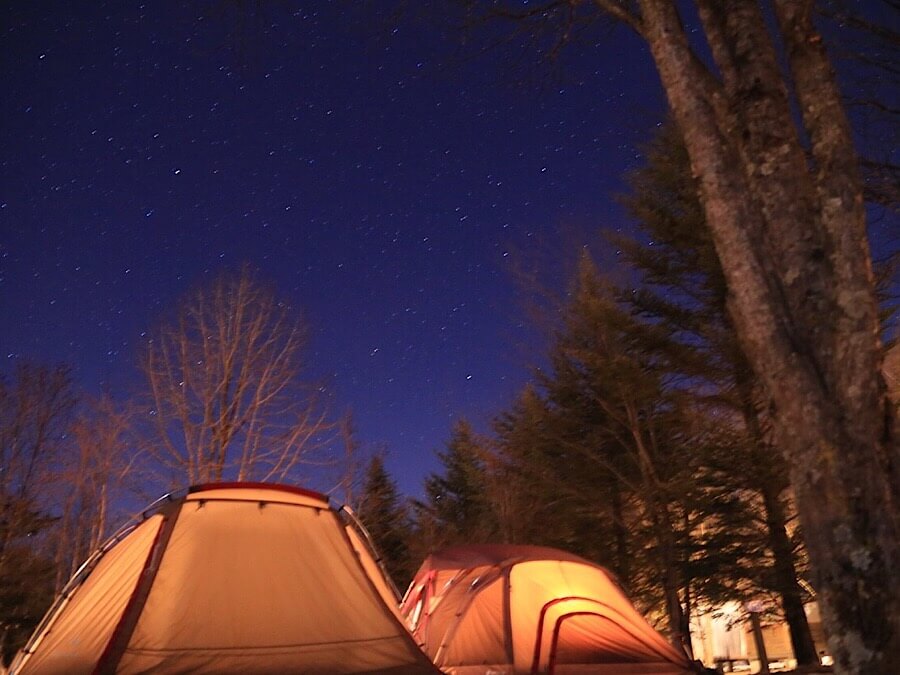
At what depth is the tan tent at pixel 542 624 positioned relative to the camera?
757cm

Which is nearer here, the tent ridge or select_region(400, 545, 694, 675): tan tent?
the tent ridge

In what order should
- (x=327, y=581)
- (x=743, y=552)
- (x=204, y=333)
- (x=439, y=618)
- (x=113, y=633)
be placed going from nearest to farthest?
(x=113, y=633) → (x=327, y=581) → (x=439, y=618) → (x=743, y=552) → (x=204, y=333)

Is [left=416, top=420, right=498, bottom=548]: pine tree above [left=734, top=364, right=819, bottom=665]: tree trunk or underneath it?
above

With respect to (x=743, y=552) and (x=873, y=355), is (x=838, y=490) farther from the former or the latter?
(x=743, y=552)

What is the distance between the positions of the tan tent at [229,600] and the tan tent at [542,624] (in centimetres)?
204

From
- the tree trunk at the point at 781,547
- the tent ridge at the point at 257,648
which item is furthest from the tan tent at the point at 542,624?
the tree trunk at the point at 781,547

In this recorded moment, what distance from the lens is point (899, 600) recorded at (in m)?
3.49

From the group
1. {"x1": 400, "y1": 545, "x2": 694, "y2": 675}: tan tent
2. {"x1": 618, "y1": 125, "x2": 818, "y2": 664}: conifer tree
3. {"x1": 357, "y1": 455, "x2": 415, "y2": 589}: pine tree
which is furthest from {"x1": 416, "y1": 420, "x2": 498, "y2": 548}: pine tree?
{"x1": 400, "y1": 545, "x2": 694, "y2": 675}: tan tent

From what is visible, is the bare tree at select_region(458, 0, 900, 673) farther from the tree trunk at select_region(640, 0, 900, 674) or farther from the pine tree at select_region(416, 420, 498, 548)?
the pine tree at select_region(416, 420, 498, 548)

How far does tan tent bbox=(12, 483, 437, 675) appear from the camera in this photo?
507cm

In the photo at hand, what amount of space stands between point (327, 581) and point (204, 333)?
10509 millimetres

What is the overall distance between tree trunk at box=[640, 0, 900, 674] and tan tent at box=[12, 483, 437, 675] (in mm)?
3122

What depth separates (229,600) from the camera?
5.43 metres

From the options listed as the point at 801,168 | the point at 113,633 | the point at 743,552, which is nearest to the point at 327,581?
the point at 113,633
